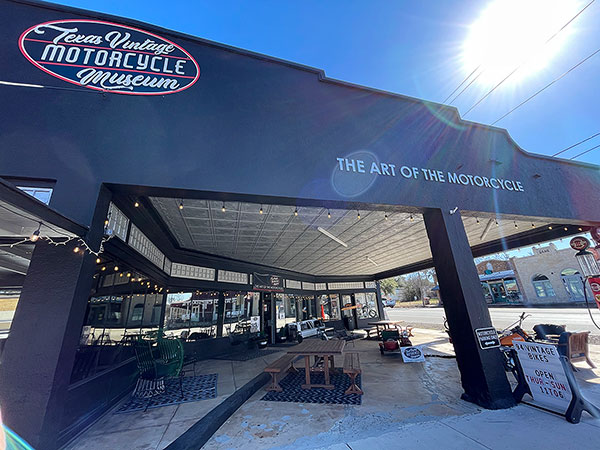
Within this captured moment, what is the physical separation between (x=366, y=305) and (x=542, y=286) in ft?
61.8

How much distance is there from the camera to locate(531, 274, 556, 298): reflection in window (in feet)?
71.2

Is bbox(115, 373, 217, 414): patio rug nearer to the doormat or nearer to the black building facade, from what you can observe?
the black building facade

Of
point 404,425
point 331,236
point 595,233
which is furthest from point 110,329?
point 595,233

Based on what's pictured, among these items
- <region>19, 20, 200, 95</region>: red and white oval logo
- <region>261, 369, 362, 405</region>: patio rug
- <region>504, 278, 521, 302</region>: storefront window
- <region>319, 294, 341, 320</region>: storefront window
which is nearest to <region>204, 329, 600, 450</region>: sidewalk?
<region>261, 369, 362, 405</region>: patio rug

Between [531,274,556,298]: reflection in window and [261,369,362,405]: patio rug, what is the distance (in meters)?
26.7

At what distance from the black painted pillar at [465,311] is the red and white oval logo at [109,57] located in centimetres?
553

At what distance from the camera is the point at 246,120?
4391 mm

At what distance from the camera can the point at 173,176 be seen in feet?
12.1

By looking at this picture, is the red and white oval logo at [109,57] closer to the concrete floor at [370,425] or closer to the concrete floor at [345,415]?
the concrete floor at [370,425]

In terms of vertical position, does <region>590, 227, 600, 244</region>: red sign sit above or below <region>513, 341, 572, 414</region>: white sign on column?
above

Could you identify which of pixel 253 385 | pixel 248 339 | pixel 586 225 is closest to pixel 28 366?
pixel 253 385

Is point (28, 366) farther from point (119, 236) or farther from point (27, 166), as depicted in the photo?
point (27, 166)

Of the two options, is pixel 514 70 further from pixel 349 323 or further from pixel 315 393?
pixel 349 323

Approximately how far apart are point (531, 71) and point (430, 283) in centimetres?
4741
